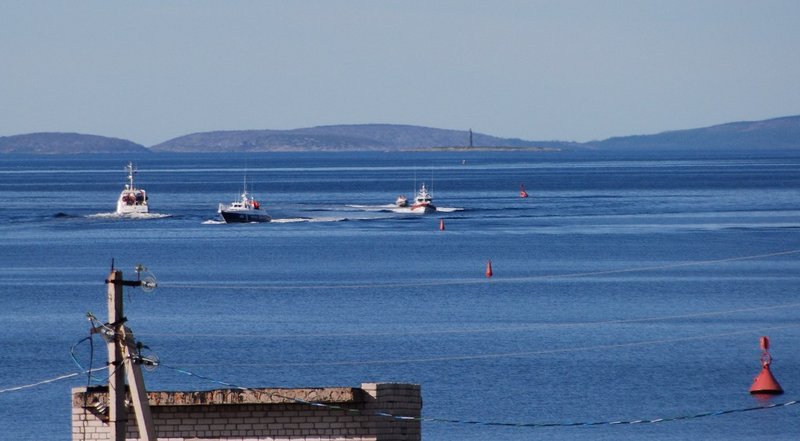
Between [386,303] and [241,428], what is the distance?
41.9 m

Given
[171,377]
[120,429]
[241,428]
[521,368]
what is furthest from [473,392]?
[120,429]

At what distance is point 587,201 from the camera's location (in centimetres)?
15725

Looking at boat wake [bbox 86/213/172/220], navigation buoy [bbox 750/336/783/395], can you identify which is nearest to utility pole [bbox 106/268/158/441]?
navigation buoy [bbox 750/336/783/395]

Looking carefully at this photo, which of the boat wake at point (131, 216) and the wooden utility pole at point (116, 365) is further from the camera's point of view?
the boat wake at point (131, 216)

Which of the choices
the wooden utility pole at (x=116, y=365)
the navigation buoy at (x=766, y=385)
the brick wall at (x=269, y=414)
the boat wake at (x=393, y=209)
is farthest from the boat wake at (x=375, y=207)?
the wooden utility pole at (x=116, y=365)

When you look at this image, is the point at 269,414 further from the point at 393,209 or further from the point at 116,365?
the point at 393,209

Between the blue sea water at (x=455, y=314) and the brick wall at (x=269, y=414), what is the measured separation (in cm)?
1343

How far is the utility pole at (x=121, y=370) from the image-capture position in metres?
17.9

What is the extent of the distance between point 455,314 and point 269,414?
1494 inches

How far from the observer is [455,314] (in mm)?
58312

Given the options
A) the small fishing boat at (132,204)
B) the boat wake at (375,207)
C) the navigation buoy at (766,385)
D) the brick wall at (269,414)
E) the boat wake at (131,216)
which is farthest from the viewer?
the boat wake at (375,207)

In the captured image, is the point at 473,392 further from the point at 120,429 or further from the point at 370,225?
the point at 370,225

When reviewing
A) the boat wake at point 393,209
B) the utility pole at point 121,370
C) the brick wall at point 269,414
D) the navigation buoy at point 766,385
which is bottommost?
the boat wake at point 393,209

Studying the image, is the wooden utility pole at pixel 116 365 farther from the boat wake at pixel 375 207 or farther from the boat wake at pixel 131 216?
the boat wake at pixel 375 207
